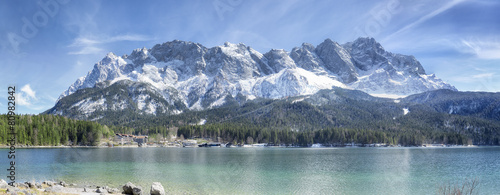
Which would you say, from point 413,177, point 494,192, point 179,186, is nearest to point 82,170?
point 179,186

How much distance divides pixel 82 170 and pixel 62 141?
12430 cm

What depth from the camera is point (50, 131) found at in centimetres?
16712

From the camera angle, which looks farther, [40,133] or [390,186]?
Answer: [40,133]

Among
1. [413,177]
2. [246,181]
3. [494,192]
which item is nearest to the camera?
[494,192]

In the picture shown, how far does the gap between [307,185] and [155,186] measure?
25310mm

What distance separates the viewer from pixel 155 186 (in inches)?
1587

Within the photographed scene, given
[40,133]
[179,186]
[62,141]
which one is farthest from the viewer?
[62,141]

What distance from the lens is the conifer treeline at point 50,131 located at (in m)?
155

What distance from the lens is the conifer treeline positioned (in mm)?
155375

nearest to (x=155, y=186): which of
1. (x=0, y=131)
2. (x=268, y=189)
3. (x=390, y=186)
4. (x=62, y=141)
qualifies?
(x=268, y=189)

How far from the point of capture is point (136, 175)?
207 ft

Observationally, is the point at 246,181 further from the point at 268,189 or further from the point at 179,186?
the point at 179,186

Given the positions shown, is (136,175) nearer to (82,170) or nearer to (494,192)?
(82,170)

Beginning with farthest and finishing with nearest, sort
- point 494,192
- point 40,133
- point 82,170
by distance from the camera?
point 40,133, point 82,170, point 494,192
